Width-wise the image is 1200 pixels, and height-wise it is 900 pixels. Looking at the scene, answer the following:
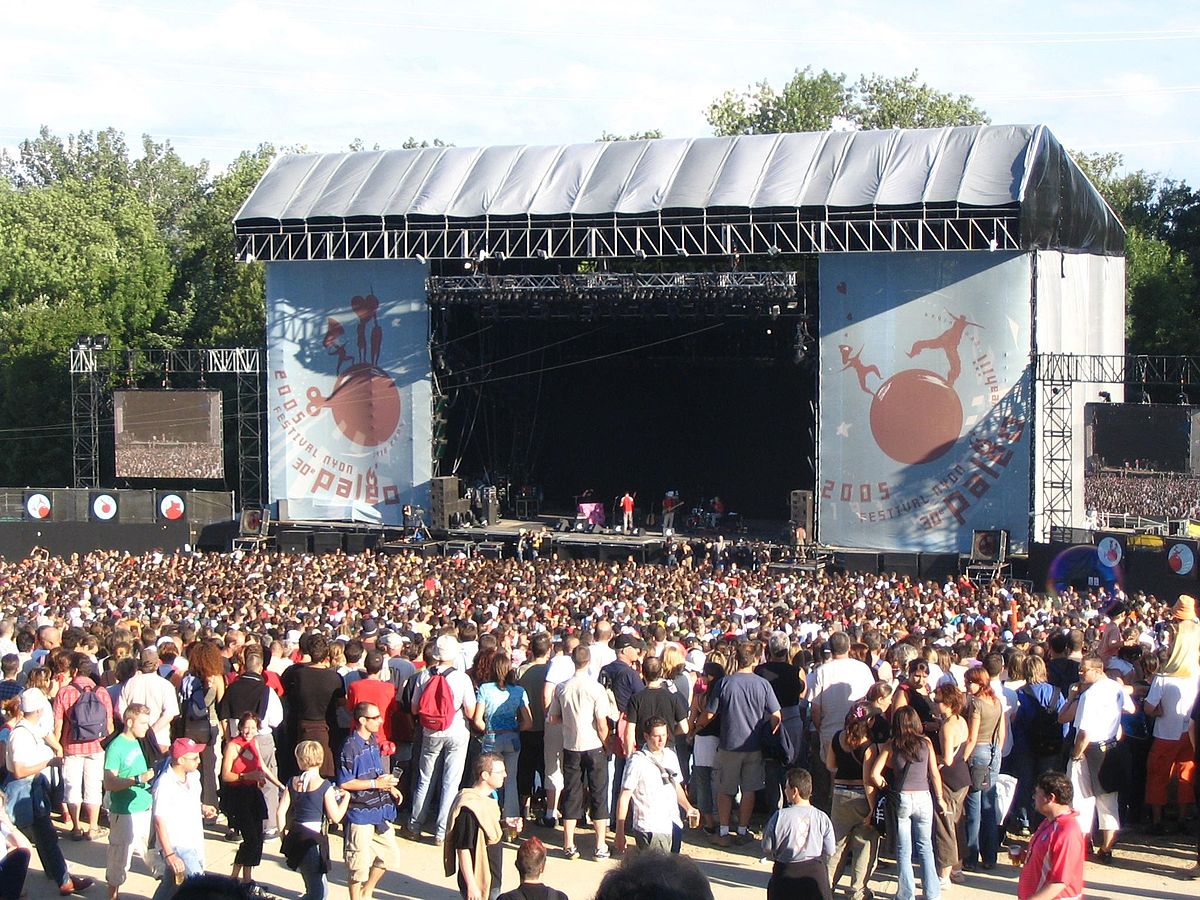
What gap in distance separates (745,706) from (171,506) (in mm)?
24567

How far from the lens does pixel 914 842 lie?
745cm

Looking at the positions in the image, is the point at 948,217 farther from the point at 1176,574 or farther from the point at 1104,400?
the point at 1176,574

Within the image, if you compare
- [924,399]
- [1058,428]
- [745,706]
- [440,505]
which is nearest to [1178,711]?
[745,706]

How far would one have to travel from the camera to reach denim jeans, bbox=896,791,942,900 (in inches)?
290

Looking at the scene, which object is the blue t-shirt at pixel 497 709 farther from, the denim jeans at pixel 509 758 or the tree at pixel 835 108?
the tree at pixel 835 108

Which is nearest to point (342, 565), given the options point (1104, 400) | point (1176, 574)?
point (1176, 574)

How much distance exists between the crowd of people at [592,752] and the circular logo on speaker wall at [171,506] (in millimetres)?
20806

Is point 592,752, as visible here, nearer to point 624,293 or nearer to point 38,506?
point 624,293

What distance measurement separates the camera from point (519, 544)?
1112 inches

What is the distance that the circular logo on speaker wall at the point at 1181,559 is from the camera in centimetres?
2173

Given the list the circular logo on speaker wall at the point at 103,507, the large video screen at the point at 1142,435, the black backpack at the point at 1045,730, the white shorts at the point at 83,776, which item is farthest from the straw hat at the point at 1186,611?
the circular logo on speaker wall at the point at 103,507

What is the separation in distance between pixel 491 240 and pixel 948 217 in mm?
8653

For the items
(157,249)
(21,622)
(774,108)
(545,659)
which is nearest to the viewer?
(545,659)

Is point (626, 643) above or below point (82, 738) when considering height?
above
